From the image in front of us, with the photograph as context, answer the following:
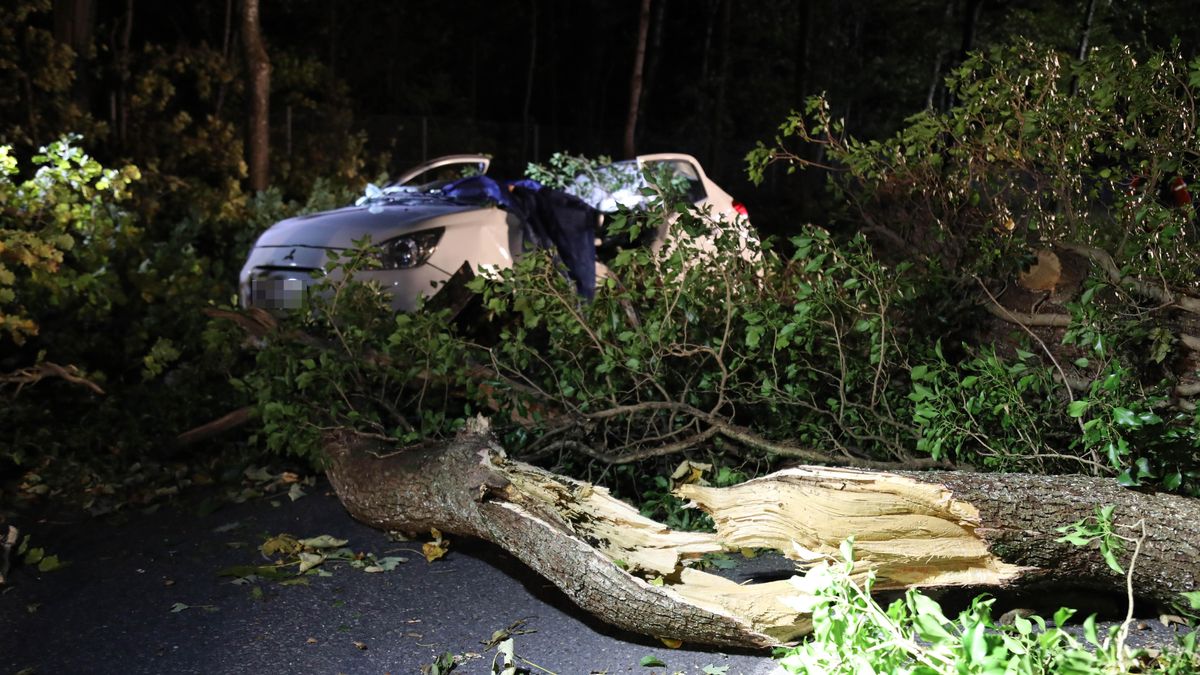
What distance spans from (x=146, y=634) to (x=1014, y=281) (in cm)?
396

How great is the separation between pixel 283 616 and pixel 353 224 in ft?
14.1

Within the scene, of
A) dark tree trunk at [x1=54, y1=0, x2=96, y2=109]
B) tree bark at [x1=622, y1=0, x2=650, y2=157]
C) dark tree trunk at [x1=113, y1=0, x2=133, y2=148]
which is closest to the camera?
dark tree trunk at [x1=54, y1=0, x2=96, y2=109]

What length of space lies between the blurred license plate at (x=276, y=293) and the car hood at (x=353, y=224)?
339mm

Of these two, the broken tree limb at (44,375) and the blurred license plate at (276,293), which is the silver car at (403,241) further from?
the broken tree limb at (44,375)

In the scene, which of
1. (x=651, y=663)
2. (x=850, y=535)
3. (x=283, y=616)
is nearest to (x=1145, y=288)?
(x=850, y=535)

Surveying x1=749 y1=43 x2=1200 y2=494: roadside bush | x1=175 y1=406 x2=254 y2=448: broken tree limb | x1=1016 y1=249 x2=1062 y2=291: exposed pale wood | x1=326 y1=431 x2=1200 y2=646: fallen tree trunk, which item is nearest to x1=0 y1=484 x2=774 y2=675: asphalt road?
x1=326 y1=431 x2=1200 y2=646: fallen tree trunk

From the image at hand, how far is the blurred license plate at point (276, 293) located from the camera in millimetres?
7691

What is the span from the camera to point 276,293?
25.7ft

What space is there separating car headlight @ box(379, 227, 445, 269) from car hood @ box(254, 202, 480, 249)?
5 centimetres

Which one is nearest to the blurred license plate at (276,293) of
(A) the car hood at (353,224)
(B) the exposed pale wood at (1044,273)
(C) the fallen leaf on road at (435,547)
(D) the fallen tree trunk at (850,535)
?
(A) the car hood at (353,224)

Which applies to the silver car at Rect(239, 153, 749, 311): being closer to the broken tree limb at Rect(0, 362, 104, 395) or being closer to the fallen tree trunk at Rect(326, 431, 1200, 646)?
the broken tree limb at Rect(0, 362, 104, 395)

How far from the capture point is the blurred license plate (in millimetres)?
7691

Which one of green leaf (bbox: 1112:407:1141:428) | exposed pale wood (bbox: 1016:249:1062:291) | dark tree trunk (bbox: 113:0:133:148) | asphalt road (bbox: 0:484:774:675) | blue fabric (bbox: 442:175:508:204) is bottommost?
asphalt road (bbox: 0:484:774:675)

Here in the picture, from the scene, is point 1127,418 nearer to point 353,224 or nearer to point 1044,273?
point 1044,273
